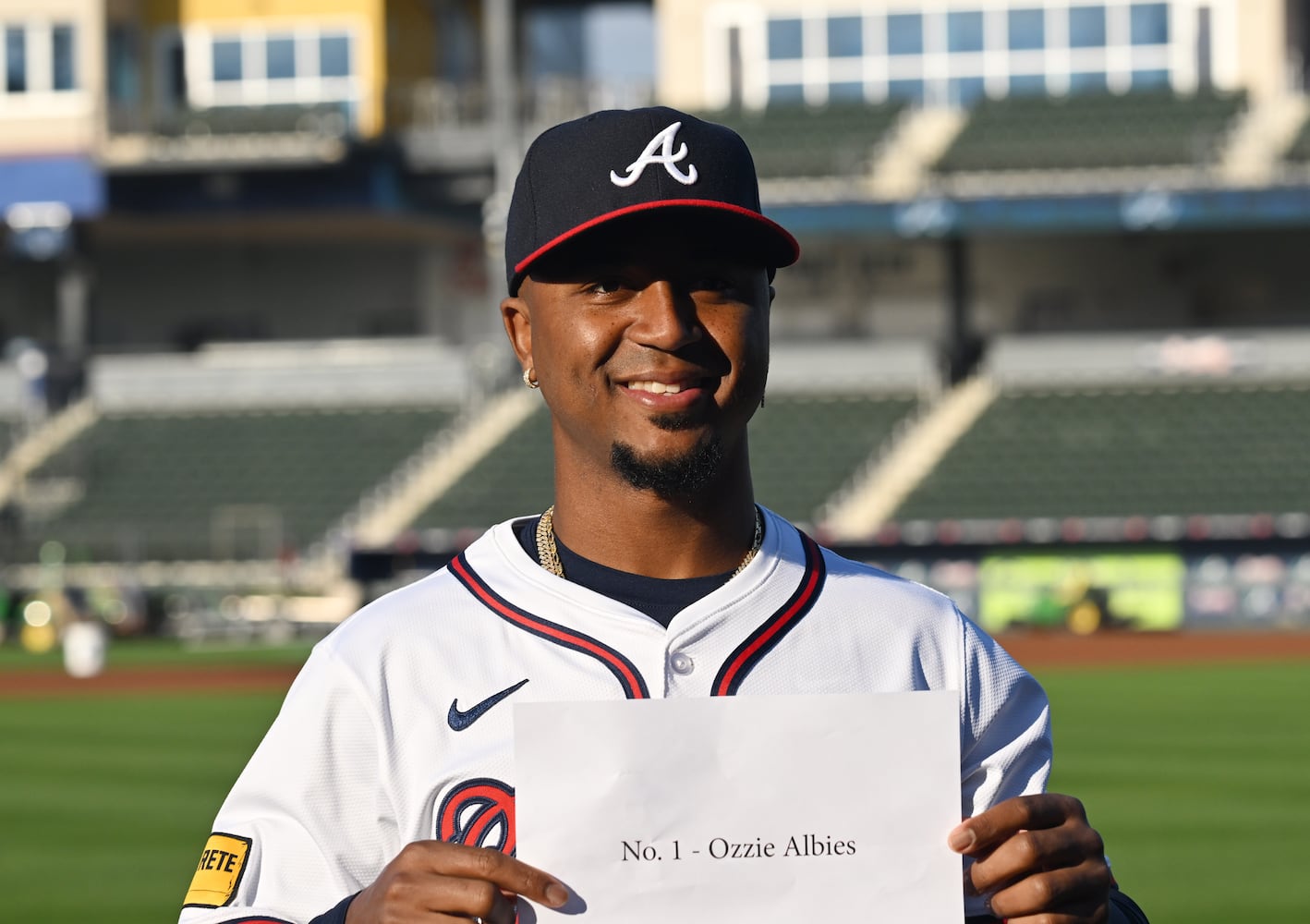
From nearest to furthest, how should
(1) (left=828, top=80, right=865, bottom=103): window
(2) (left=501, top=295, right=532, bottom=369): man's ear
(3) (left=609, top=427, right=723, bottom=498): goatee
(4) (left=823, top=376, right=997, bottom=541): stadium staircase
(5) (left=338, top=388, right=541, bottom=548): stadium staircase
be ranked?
(3) (left=609, top=427, right=723, bottom=498): goatee < (2) (left=501, top=295, right=532, bottom=369): man's ear < (4) (left=823, top=376, right=997, bottom=541): stadium staircase < (5) (left=338, top=388, right=541, bottom=548): stadium staircase < (1) (left=828, top=80, right=865, bottom=103): window

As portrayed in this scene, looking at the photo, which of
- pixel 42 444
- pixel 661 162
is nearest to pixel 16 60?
pixel 42 444

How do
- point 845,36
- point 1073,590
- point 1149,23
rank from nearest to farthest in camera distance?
point 1073,590 → point 1149,23 → point 845,36

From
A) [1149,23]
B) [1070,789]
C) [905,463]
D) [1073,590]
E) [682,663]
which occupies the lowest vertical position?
[1073,590]

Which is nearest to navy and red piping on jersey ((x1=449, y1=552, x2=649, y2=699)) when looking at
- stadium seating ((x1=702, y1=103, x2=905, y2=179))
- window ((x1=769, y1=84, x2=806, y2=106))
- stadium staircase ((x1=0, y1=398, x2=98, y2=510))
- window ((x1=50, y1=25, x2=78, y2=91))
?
stadium seating ((x1=702, y1=103, x2=905, y2=179))

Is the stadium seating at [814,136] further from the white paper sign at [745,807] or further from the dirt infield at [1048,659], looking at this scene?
the white paper sign at [745,807]

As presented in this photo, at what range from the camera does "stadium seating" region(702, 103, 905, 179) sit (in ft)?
104

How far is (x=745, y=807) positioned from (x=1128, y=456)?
26.5 m

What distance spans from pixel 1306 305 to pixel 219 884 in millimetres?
33077

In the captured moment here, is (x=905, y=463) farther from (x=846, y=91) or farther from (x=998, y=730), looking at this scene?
(x=998, y=730)

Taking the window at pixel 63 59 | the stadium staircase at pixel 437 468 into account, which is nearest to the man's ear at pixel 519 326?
the stadium staircase at pixel 437 468

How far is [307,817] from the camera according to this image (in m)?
2.32

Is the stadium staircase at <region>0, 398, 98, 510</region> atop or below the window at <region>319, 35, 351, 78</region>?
below

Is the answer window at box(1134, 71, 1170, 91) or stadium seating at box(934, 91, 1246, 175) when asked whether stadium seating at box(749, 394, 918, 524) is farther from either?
window at box(1134, 71, 1170, 91)

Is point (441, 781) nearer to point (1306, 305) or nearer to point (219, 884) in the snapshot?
point (219, 884)
